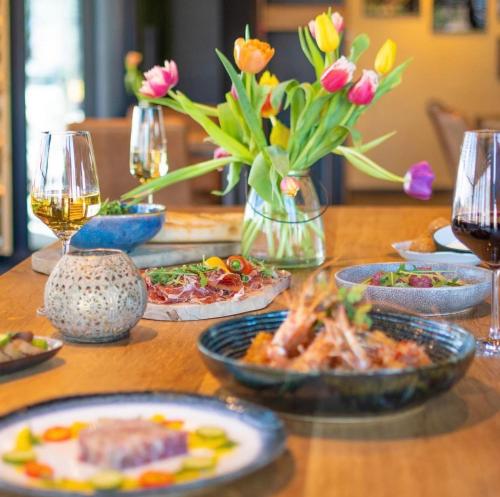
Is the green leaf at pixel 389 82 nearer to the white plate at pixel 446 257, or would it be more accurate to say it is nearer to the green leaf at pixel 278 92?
the green leaf at pixel 278 92

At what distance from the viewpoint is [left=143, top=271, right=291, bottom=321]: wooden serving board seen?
1.42 m

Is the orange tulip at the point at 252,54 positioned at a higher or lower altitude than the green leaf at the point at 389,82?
higher

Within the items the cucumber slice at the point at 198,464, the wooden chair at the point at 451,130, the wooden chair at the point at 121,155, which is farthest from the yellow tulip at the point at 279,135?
the wooden chair at the point at 451,130

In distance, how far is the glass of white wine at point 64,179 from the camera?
142 centimetres

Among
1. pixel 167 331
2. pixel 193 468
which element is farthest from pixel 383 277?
pixel 193 468

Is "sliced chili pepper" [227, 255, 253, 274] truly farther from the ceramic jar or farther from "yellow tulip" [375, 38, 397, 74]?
"yellow tulip" [375, 38, 397, 74]

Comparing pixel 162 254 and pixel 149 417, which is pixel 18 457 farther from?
pixel 162 254

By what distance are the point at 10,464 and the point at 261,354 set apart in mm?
280

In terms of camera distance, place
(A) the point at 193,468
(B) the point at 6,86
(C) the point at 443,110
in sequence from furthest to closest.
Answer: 1. (C) the point at 443,110
2. (B) the point at 6,86
3. (A) the point at 193,468

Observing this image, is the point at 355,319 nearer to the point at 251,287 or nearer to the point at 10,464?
the point at 10,464

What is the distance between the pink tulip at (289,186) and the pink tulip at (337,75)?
16cm

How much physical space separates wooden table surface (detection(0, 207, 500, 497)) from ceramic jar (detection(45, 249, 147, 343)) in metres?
0.03

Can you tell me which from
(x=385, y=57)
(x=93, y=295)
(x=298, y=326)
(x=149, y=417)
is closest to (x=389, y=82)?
(x=385, y=57)

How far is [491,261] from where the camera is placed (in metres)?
1.27
